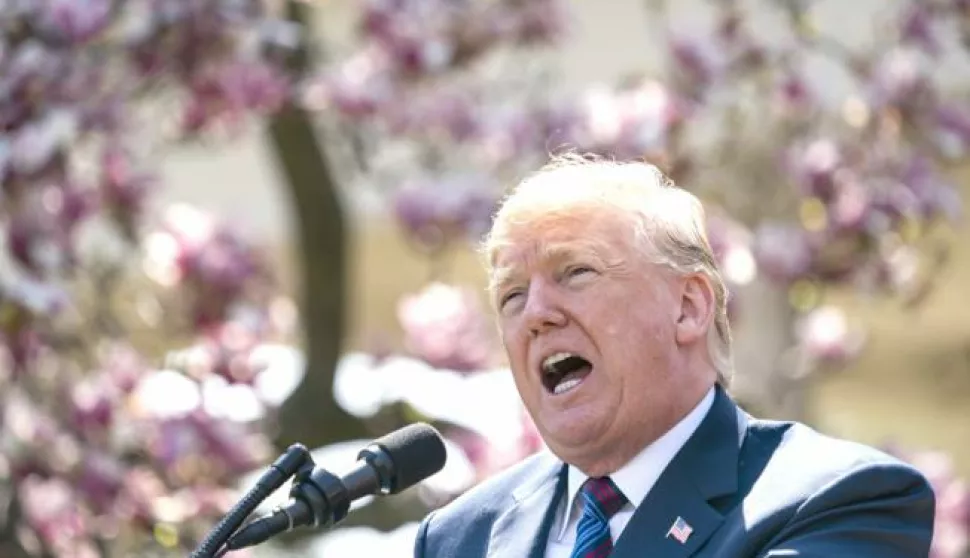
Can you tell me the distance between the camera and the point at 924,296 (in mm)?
6852

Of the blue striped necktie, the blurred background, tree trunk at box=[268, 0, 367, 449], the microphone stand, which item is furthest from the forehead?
tree trunk at box=[268, 0, 367, 449]

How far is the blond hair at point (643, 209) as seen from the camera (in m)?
4.08

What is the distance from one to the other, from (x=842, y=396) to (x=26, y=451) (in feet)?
25.9

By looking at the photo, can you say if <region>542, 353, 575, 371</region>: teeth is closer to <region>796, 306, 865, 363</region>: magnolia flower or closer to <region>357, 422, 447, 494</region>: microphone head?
<region>357, 422, 447, 494</region>: microphone head

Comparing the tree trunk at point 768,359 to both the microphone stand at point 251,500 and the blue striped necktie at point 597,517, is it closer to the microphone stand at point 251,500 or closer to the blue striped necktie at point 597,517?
the blue striped necktie at point 597,517

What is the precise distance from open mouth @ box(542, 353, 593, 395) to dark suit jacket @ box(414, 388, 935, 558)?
222 millimetres

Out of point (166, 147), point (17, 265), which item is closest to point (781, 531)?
point (17, 265)

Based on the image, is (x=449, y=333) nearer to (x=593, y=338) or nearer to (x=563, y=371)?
(x=563, y=371)

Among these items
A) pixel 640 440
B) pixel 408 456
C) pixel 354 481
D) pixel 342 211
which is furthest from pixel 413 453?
pixel 342 211

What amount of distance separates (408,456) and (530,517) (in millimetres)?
413

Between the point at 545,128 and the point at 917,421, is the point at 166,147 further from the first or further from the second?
the point at 917,421

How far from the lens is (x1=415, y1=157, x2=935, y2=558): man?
3.98m

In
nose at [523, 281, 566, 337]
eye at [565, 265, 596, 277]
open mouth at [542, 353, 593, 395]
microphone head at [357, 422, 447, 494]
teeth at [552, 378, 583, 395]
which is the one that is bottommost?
microphone head at [357, 422, 447, 494]

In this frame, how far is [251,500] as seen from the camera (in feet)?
12.3
